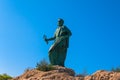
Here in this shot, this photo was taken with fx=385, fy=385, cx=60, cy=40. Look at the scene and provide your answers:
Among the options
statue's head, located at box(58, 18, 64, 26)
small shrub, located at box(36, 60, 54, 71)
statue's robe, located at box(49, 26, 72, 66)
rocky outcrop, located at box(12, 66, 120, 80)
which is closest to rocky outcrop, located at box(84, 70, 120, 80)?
rocky outcrop, located at box(12, 66, 120, 80)

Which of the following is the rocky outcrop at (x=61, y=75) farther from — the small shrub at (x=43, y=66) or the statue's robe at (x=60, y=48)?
the statue's robe at (x=60, y=48)

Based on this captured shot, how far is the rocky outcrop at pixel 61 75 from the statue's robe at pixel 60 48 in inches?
84.2

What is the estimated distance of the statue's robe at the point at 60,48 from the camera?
22688 mm

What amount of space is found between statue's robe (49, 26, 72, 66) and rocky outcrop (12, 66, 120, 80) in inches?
84.2

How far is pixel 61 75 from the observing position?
18781 mm

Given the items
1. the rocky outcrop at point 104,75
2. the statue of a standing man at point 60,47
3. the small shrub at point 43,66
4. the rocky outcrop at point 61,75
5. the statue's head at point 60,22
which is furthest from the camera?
the statue's head at point 60,22

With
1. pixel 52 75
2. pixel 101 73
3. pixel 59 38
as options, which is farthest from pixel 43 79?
pixel 59 38

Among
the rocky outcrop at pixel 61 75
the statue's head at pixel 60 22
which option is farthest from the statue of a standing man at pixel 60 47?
the rocky outcrop at pixel 61 75

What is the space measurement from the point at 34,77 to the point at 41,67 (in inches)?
46.7

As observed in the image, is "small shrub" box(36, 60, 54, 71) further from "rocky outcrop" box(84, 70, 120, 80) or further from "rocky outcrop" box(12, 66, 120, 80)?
"rocky outcrop" box(84, 70, 120, 80)

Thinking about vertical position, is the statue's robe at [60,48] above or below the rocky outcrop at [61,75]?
above

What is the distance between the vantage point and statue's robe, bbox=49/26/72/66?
22.7m

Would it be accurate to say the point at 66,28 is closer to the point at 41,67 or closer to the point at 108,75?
the point at 41,67

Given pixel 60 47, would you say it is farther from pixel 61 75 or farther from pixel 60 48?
pixel 61 75
